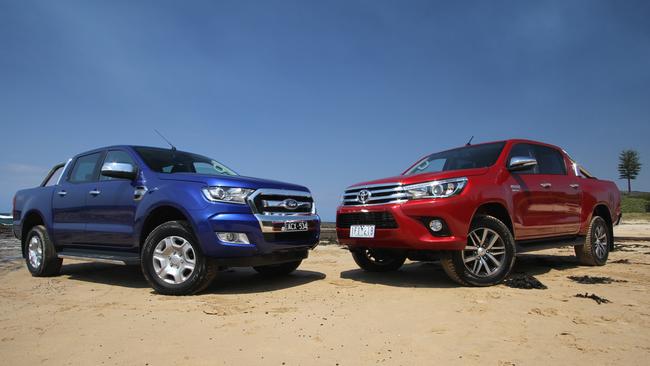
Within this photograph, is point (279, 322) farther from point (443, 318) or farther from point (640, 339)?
point (640, 339)

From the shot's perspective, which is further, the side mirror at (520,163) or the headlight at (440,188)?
the side mirror at (520,163)

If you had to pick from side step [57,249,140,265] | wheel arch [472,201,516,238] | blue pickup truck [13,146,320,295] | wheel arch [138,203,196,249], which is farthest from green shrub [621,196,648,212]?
side step [57,249,140,265]

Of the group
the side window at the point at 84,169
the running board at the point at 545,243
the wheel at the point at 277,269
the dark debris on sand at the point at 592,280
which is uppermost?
the side window at the point at 84,169

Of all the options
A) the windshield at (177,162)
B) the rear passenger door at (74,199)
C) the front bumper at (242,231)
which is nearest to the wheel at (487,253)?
the front bumper at (242,231)

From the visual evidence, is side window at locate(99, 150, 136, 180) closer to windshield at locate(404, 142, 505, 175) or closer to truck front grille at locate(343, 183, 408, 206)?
truck front grille at locate(343, 183, 408, 206)

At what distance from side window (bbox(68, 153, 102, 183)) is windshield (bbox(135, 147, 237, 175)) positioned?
2.79ft

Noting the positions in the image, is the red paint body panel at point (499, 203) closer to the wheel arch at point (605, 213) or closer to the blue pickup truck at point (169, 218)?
the wheel arch at point (605, 213)

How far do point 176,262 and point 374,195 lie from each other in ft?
8.03

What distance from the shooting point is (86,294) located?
191 inches

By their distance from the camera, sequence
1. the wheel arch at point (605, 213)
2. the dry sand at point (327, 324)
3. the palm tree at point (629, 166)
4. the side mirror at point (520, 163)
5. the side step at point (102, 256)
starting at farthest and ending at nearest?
1. the palm tree at point (629, 166)
2. the wheel arch at point (605, 213)
3. the side mirror at point (520, 163)
4. the side step at point (102, 256)
5. the dry sand at point (327, 324)

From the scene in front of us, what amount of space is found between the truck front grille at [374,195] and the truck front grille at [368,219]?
160 mm

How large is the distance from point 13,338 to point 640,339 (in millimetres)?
4379

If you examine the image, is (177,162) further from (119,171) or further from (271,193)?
(271,193)

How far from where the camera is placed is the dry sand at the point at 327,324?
2.64 metres
